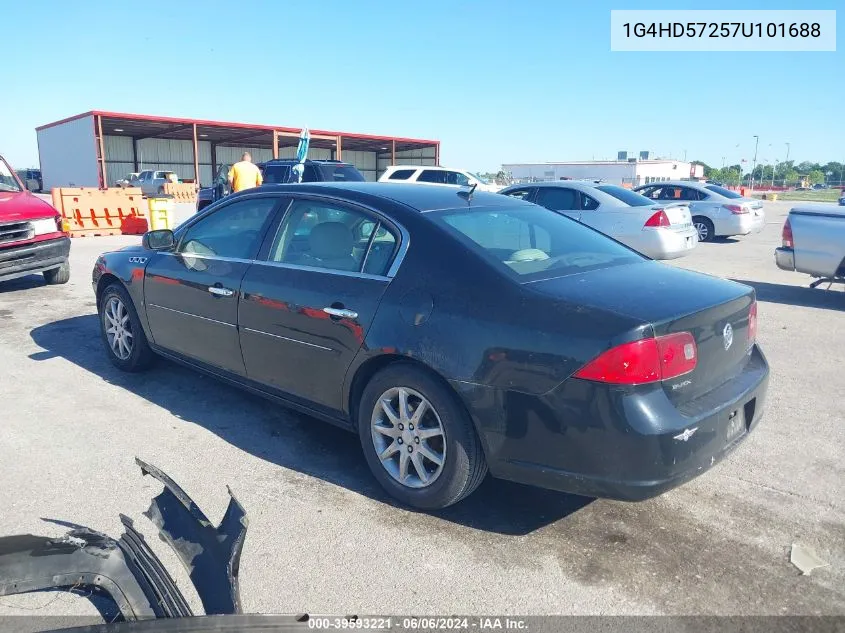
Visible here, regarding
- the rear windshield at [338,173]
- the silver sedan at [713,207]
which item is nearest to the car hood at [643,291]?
the rear windshield at [338,173]

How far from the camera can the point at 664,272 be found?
3.63 metres

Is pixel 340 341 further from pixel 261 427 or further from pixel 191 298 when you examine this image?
pixel 191 298

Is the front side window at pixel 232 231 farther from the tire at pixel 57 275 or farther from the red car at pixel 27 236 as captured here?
the tire at pixel 57 275

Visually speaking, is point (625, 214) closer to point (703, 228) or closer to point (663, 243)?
point (663, 243)

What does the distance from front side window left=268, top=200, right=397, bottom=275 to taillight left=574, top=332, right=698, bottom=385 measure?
129cm

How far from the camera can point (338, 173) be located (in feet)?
53.9

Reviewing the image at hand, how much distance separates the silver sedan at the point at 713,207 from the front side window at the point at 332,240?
14041mm

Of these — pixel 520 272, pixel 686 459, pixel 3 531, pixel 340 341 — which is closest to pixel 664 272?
pixel 520 272

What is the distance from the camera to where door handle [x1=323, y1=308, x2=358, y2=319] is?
3.52 meters

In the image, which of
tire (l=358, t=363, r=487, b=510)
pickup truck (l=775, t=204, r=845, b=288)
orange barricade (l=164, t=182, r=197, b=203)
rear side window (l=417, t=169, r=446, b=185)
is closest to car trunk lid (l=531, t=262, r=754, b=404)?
tire (l=358, t=363, r=487, b=510)

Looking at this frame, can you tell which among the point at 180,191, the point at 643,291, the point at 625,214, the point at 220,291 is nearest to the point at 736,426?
the point at 643,291

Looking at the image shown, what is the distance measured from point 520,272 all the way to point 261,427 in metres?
2.14

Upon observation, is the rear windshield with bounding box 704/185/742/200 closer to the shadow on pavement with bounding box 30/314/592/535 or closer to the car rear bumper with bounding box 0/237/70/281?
the car rear bumper with bounding box 0/237/70/281

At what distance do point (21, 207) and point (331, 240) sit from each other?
690cm
